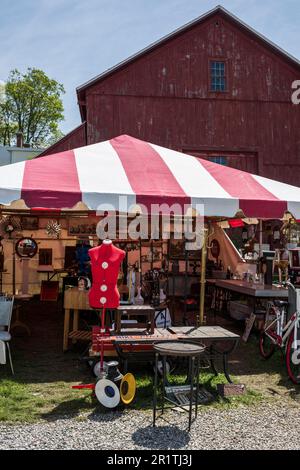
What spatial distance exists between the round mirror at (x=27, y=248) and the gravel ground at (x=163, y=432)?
9550mm

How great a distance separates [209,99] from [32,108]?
958 inches

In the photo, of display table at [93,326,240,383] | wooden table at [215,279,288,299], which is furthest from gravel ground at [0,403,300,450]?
wooden table at [215,279,288,299]

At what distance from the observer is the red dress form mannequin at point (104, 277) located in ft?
16.9

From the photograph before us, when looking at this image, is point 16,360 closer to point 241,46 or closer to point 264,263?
point 264,263

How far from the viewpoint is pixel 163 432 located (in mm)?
3965

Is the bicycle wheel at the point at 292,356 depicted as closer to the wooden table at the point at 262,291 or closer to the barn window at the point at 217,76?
the wooden table at the point at 262,291

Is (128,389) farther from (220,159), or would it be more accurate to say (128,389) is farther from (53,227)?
(220,159)

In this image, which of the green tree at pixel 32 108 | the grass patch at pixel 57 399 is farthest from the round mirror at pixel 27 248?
the green tree at pixel 32 108

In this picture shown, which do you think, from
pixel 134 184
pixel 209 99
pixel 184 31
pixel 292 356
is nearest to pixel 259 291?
pixel 292 356

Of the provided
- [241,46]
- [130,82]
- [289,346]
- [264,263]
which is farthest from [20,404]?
[241,46]

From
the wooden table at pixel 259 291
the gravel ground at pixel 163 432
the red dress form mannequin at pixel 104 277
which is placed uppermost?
the red dress form mannequin at pixel 104 277

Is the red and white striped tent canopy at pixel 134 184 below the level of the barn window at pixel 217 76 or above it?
below

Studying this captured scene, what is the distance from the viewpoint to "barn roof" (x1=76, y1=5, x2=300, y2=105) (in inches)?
574

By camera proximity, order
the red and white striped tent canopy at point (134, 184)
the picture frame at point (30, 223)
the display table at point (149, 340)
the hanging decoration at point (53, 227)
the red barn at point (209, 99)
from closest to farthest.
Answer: the display table at point (149, 340)
the red and white striped tent canopy at point (134, 184)
the hanging decoration at point (53, 227)
the picture frame at point (30, 223)
the red barn at point (209, 99)
